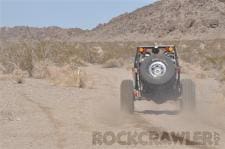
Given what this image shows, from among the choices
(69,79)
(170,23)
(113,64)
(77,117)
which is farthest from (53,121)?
(170,23)

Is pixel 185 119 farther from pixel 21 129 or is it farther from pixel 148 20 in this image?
pixel 148 20

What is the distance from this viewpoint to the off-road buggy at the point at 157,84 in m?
17.1

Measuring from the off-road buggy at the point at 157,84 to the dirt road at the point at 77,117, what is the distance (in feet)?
1.34

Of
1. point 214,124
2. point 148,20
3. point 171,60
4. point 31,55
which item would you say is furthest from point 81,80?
point 148,20

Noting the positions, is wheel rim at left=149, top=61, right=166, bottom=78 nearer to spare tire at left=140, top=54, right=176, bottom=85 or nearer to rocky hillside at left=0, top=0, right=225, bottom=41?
spare tire at left=140, top=54, right=176, bottom=85

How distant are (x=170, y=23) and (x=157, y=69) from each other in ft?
409

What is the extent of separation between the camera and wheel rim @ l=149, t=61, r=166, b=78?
1706 cm

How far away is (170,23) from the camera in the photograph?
462 ft

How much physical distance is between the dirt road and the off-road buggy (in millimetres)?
409

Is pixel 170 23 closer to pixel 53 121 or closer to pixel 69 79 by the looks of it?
pixel 69 79

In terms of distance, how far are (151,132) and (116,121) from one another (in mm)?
2295

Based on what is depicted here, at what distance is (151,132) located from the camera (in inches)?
544

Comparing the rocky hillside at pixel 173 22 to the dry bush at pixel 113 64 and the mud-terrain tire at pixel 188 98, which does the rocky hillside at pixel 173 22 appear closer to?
the dry bush at pixel 113 64

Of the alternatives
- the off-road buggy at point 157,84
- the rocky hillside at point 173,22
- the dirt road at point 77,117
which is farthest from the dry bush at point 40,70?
the rocky hillside at point 173,22
